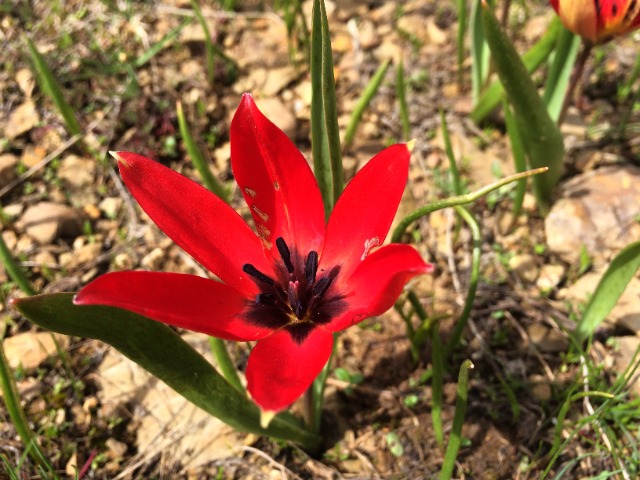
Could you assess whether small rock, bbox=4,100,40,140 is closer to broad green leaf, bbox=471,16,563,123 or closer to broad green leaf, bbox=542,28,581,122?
broad green leaf, bbox=471,16,563,123

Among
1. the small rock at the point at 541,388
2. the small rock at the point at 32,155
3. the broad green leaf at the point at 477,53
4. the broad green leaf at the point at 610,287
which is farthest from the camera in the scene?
the small rock at the point at 32,155

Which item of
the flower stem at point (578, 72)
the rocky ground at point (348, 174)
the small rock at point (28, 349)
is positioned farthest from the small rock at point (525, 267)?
the small rock at point (28, 349)

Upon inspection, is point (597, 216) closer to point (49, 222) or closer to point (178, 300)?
point (178, 300)

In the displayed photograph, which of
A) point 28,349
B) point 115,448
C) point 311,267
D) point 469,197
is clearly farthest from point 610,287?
point 28,349

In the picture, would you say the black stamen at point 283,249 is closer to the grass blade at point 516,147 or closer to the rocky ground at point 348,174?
the rocky ground at point 348,174

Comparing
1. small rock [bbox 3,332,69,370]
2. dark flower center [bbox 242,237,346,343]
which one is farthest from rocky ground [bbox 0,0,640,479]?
dark flower center [bbox 242,237,346,343]
